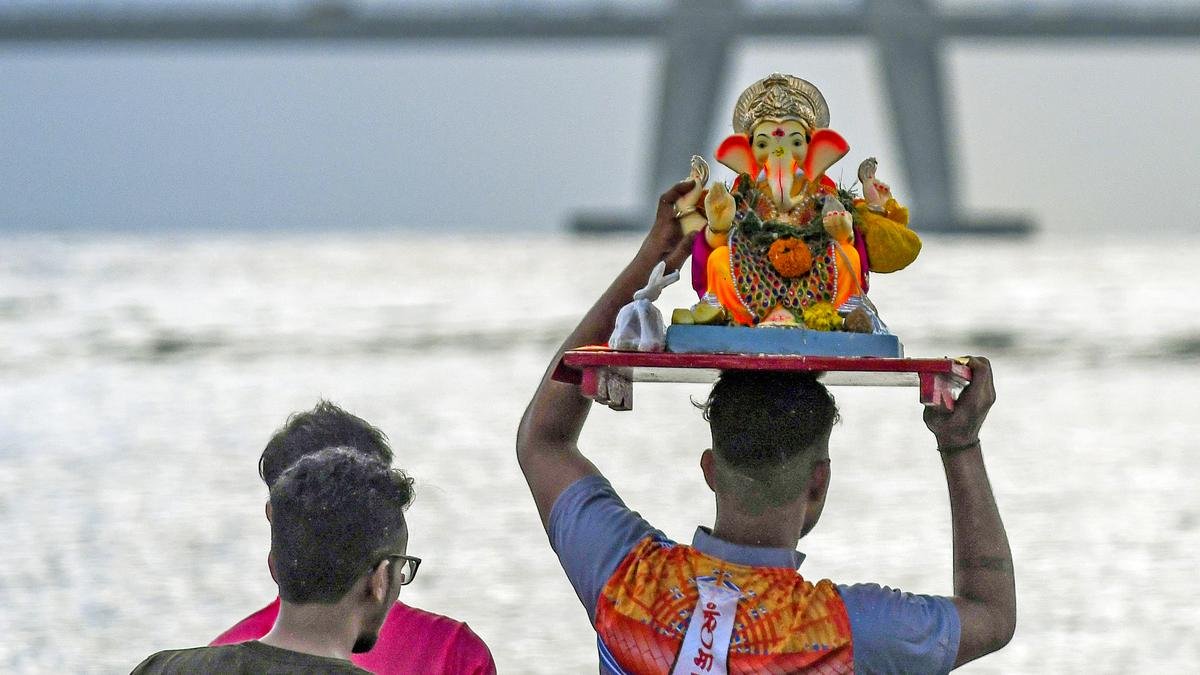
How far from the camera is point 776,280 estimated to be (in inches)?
112

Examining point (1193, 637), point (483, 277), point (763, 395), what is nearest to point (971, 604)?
point (763, 395)

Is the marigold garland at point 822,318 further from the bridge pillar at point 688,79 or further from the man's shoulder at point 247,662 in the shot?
the bridge pillar at point 688,79

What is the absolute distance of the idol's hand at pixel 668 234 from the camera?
2697mm

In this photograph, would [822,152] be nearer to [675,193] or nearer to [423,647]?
[675,193]

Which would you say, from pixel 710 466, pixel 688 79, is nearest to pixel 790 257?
pixel 710 466

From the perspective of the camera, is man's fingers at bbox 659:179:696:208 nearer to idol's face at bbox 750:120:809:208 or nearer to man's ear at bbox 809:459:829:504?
idol's face at bbox 750:120:809:208

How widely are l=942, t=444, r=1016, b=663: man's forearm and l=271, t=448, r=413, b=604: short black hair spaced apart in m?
0.75

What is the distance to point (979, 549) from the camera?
7.80ft

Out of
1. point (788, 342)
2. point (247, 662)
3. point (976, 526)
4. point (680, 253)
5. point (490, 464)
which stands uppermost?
point (490, 464)

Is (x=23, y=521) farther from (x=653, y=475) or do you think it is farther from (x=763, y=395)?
(x=763, y=395)

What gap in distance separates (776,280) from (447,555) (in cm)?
438

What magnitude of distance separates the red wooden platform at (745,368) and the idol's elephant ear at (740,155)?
0.48 meters

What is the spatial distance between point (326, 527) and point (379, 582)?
0.32 feet

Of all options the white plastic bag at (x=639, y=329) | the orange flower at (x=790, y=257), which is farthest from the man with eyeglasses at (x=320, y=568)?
the orange flower at (x=790, y=257)
